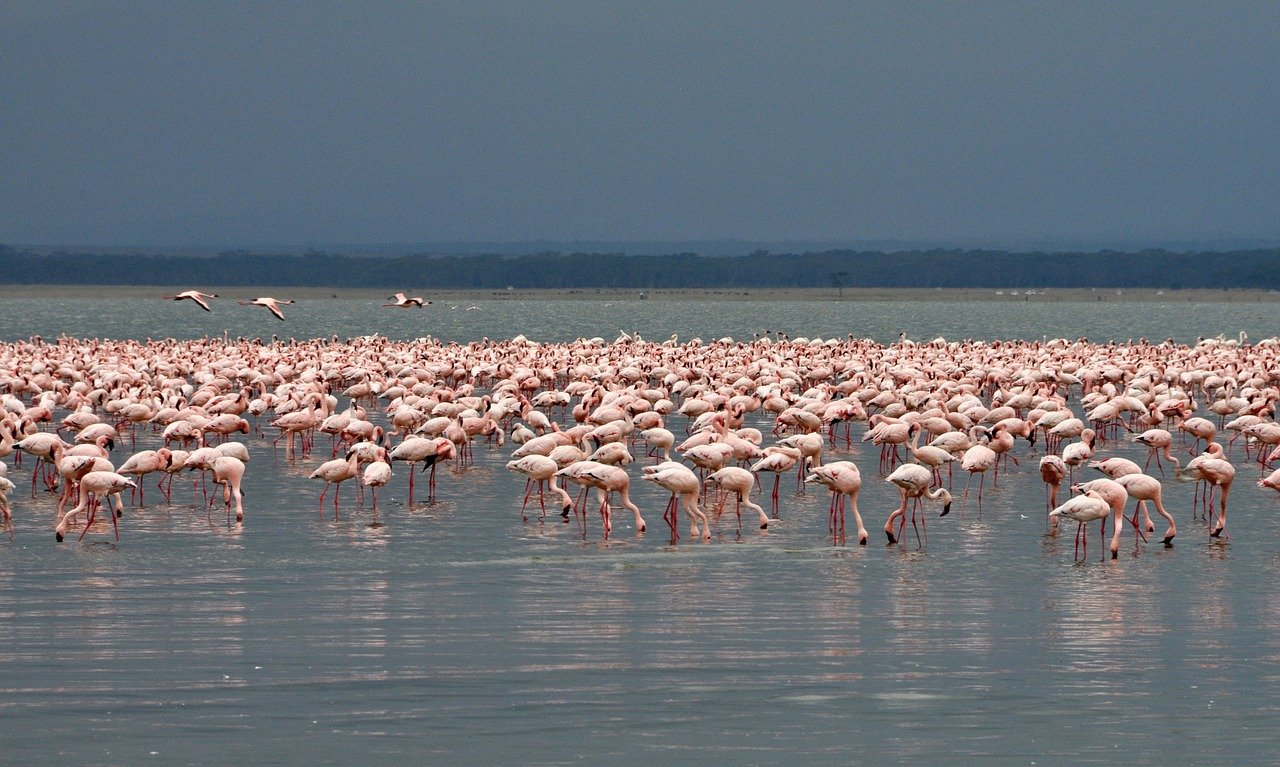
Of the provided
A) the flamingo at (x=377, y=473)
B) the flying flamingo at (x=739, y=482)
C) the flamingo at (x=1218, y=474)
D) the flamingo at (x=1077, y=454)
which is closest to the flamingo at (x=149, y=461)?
the flamingo at (x=377, y=473)

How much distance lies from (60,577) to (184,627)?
9.99 feet

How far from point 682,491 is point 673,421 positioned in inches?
698

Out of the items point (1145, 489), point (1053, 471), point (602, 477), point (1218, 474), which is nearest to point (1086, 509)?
point (1145, 489)

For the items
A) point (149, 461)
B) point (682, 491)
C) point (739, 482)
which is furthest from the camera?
point (149, 461)

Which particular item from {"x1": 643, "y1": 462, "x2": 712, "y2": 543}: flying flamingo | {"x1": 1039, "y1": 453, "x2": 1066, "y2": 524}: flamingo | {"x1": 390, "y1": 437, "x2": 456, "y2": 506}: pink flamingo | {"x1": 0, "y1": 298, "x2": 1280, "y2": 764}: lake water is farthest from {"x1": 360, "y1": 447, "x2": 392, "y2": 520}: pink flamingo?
{"x1": 1039, "y1": 453, "x2": 1066, "y2": 524}: flamingo

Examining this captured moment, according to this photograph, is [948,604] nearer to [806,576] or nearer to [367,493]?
[806,576]

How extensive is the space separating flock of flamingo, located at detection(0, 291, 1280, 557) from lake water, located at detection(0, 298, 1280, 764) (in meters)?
0.70

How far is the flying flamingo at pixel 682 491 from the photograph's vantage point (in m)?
20.2

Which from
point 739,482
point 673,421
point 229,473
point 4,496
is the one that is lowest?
point 673,421

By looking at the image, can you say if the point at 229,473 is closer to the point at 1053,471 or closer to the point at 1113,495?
the point at 1053,471

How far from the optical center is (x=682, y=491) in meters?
20.3

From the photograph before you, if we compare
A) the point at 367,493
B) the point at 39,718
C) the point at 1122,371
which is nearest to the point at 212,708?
the point at 39,718

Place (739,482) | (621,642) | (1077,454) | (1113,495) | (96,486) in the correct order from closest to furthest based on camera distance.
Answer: (621,642) → (1113,495) → (96,486) → (739,482) → (1077,454)

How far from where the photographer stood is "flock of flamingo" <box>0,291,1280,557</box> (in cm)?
2148
